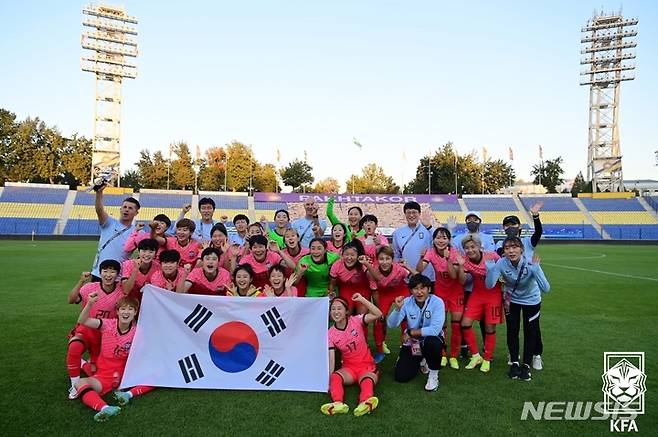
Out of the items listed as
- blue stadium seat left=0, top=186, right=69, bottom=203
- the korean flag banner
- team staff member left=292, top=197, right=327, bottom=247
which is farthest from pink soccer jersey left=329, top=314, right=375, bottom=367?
blue stadium seat left=0, top=186, right=69, bottom=203

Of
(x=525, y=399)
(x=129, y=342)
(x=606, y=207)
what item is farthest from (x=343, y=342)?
(x=606, y=207)

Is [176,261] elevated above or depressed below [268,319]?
above

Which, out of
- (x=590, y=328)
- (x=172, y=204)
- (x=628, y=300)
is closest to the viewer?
(x=590, y=328)

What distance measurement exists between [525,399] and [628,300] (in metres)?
7.44

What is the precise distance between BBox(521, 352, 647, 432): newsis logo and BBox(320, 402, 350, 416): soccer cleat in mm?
1617

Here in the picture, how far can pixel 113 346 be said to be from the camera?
475 cm

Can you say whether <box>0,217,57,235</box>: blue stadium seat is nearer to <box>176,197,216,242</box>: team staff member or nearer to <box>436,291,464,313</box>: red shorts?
<box>176,197,216,242</box>: team staff member

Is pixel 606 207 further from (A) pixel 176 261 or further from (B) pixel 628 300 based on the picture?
(A) pixel 176 261

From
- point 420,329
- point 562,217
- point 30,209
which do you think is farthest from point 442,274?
point 562,217

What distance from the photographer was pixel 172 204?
4525cm

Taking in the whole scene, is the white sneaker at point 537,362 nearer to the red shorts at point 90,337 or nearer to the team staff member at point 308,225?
the team staff member at point 308,225

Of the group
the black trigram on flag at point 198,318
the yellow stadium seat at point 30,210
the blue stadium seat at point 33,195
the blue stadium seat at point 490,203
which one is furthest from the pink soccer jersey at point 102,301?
the blue stadium seat at point 490,203

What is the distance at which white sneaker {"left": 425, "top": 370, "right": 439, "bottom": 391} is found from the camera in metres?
4.86

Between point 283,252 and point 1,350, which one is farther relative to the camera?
point 283,252
